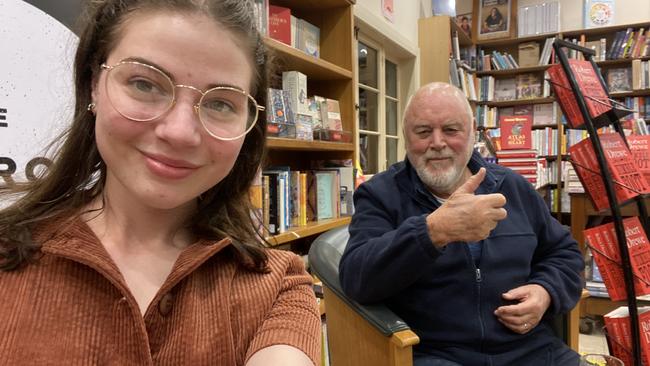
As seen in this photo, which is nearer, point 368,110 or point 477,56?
point 368,110

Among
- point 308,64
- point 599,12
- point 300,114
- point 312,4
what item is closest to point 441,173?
point 300,114

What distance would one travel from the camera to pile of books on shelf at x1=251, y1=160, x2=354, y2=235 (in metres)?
1.91

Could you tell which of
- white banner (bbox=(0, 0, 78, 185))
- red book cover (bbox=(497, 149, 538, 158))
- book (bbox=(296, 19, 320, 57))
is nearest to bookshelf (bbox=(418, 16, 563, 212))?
red book cover (bbox=(497, 149, 538, 158))

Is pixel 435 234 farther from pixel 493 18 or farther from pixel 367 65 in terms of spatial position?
pixel 493 18

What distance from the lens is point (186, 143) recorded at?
0.64m

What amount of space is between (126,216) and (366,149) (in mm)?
2912

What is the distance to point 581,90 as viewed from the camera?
1.73 meters

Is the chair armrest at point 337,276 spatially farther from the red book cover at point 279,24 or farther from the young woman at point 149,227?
the red book cover at point 279,24

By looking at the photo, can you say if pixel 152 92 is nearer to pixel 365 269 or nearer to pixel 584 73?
pixel 365 269

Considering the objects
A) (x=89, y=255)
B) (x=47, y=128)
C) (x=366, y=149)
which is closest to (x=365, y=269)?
(x=89, y=255)

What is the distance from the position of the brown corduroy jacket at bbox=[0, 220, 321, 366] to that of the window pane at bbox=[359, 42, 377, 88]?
296 centimetres

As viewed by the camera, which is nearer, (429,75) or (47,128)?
(47,128)

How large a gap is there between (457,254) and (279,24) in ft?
4.42

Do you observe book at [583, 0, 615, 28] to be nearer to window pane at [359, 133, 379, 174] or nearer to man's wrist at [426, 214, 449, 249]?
window pane at [359, 133, 379, 174]
